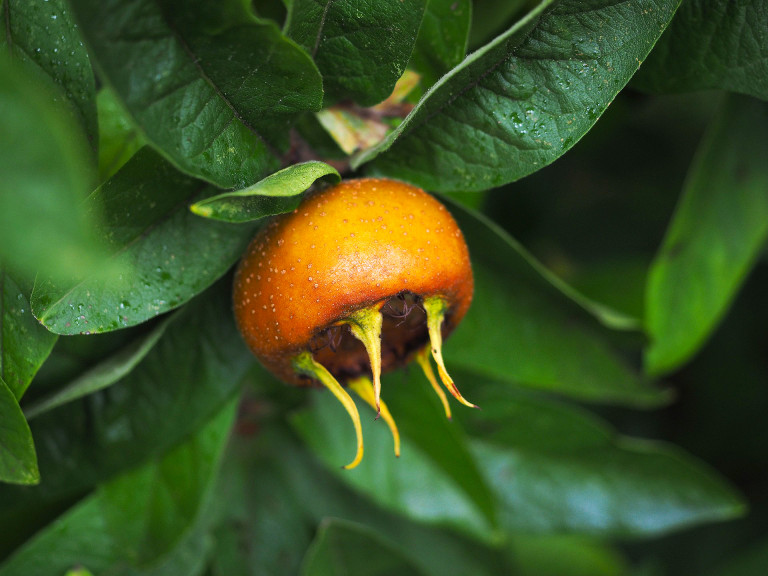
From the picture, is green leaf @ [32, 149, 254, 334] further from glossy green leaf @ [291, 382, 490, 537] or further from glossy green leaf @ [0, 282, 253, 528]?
glossy green leaf @ [291, 382, 490, 537]

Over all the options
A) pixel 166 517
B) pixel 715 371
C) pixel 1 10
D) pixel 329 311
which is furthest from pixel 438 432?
pixel 715 371

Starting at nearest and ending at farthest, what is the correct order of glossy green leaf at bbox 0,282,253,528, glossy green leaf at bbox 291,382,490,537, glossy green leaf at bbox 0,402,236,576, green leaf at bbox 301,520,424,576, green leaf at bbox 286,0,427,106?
green leaf at bbox 286,0,427,106
glossy green leaf at bbox 0,282,253,528
glossy green leaf at bbox 0,402,236,576
green leaf at bbox 301,520,424,576
glossy green leaf at bbox 291,382,490,537

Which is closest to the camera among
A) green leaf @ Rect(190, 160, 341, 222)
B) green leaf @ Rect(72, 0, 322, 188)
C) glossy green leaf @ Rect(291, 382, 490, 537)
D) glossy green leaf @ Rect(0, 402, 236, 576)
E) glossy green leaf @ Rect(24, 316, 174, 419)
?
green leaf @ Rect(72, 0, 322, 188)

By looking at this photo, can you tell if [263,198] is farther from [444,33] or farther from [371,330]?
[444,33]

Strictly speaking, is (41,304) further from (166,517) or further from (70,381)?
(166,517)

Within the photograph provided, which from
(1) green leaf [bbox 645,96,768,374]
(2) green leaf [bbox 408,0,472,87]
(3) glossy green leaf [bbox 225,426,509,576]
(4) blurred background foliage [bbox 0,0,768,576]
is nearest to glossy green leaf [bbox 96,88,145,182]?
(4) blurred background foliage [bbox 0,0,768,576]

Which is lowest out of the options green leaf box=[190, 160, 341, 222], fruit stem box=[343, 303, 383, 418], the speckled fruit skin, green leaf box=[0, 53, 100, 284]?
fruit stem box=[343, 303, 383, 418]

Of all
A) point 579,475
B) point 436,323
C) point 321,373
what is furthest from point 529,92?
point 579,475

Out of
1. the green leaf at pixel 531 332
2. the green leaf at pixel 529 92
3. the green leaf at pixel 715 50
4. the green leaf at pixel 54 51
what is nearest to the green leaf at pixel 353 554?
the green leaf at pixel 531 332
